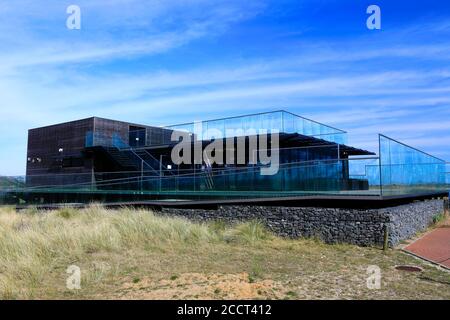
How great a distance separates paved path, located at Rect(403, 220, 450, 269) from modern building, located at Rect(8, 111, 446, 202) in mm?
1992

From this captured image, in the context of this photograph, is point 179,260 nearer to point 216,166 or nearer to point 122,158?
point 216,166

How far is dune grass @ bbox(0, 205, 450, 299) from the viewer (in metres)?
8.83

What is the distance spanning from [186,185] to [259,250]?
9.39 metres

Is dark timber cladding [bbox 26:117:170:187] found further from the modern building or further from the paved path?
the paved path

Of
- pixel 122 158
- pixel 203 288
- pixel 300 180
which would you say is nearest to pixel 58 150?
pixel 122 158

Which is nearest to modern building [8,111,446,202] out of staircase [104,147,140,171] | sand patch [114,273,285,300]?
staircase [104,147,140,171]

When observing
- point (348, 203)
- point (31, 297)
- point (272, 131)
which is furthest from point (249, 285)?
point (272, 131)

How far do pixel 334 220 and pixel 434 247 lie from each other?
3395mm

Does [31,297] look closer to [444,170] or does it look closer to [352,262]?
[352,262]

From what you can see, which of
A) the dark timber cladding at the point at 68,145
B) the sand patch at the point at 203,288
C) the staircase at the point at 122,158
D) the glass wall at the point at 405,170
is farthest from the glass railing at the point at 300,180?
the sand patch at the point at 203,288

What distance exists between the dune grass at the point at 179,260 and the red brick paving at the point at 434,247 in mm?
814

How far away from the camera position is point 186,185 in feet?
73.8

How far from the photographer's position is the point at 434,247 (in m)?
14.7

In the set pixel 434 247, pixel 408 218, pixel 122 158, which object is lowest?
pixel 434 247
